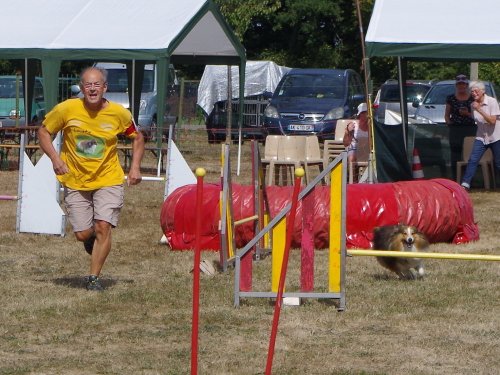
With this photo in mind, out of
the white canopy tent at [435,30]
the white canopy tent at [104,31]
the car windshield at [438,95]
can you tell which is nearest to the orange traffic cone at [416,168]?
the white canopy tent at [435,30]

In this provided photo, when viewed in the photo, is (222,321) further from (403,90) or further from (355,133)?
(403,90)

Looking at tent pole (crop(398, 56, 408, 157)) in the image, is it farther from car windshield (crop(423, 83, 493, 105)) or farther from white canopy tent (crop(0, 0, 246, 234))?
car windshield (crop(423, 83, 493, 105))

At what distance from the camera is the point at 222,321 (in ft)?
25.7

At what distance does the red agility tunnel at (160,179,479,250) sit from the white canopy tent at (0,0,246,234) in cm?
716

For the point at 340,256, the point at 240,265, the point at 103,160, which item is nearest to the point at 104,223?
the point at 103,160

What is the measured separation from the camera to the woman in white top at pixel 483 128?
624 inches

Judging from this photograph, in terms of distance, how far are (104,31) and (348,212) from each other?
8452 mm

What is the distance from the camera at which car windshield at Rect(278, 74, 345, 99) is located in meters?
26.9

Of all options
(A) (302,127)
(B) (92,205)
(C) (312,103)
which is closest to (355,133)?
(B) (92,205)

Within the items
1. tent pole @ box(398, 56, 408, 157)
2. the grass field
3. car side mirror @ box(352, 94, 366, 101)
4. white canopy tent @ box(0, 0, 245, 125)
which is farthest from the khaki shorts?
car side mirror @ box(352, 94, 366, 101)

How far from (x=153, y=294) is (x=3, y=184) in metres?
9.92

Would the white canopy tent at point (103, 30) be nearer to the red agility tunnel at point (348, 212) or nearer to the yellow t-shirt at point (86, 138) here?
the red agility tunnel at point (348, 212)

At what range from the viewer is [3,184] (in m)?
18.2

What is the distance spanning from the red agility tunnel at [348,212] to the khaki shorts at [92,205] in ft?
8.04
